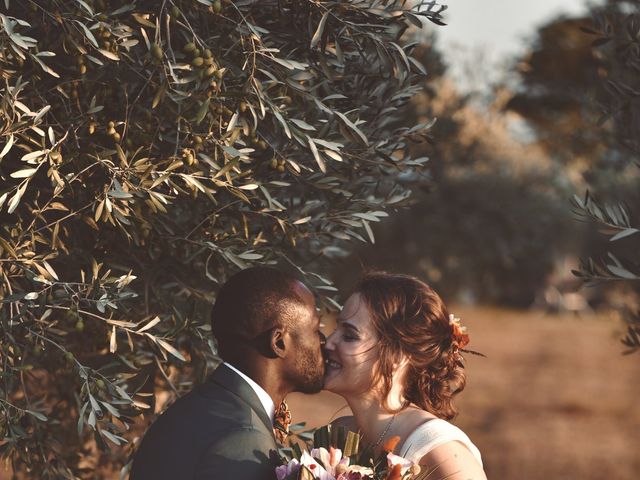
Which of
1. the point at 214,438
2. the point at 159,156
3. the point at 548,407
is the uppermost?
the point at 159,156

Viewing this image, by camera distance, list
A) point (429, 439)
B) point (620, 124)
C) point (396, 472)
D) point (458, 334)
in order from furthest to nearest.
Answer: point (620, 124)
point (458, 334)
point (429, 439)
point (396, 472)

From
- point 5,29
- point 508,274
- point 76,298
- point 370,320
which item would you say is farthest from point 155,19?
point 508,274

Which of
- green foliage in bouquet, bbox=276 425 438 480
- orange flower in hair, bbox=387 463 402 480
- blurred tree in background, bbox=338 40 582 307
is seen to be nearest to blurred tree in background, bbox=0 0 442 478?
green foliage in bouquet, bbox=276 425 438 480

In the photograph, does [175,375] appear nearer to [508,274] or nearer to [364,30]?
[364,30]

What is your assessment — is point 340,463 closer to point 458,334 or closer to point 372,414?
point 372,414

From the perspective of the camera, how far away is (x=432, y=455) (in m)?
4.64

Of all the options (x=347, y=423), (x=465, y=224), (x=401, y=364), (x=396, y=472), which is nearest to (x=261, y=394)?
(x=396, y=472)

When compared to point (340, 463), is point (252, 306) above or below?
above

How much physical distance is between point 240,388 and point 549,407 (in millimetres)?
20672

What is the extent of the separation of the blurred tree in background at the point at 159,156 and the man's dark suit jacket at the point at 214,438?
0.43 metres

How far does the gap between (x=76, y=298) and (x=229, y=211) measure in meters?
1.00

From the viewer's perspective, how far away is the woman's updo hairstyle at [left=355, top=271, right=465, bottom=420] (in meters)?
5.00

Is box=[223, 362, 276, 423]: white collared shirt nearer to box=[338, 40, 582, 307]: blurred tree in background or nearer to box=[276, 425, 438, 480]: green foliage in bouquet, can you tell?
box=[276, 425, 438, 480]: green foliage in bouquet

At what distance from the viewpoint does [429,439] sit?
15.4 feet
